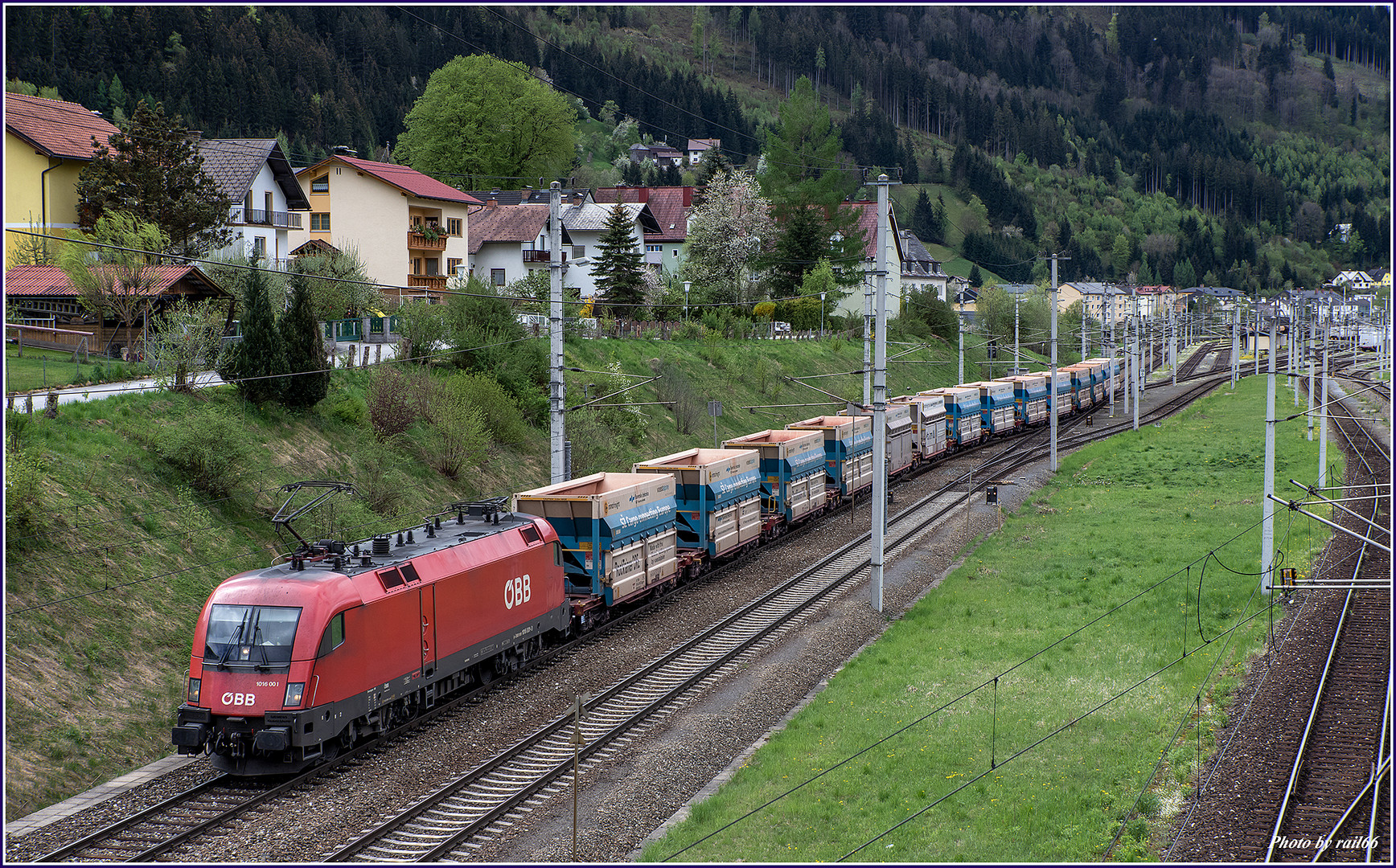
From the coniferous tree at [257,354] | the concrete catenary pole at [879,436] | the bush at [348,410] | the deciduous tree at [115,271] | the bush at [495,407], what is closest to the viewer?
the concrete catenary pole at [879,436]

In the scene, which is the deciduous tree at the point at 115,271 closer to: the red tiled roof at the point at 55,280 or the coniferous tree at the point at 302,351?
the red tiled roof at the point at 55,280

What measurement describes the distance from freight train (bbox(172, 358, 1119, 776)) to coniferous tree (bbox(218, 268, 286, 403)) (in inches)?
338

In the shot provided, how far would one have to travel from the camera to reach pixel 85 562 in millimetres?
21375

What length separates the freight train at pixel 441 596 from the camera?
16.8 m

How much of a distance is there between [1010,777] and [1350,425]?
5761 centimetres

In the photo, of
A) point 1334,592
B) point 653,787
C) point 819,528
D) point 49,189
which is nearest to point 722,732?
point 653,787

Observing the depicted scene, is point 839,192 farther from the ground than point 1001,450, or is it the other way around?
point 839,192

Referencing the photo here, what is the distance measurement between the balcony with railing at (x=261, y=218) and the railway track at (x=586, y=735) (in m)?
32.0

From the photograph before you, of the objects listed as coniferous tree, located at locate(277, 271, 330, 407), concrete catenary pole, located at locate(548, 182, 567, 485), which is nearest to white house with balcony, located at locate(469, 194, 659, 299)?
coniferous tree, located at locate(277, 271, 330, 407)

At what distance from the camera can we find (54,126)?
4209cm

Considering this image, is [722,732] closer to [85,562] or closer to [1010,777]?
[1010,777]

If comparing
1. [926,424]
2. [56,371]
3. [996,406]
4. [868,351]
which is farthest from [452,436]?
[996,406]

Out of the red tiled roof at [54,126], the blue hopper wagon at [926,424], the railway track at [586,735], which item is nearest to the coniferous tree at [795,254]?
the blue hopper wagon at [926,424]

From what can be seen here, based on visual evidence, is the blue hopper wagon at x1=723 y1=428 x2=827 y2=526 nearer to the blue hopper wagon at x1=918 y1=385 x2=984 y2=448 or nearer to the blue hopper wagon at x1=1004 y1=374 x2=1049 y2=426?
the blue hopper wagon at x1=918 y1=385 x2=984 y2=448
